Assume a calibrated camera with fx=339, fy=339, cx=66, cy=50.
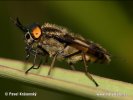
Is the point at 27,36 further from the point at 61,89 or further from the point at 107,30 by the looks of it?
the point at 61,89

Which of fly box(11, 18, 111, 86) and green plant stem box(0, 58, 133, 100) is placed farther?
fly box(11, 18, 111, 86)

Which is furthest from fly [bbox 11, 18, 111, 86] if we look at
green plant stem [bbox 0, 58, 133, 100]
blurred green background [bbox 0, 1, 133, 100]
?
green plant stem [bbox 0, 58, 133, 100]

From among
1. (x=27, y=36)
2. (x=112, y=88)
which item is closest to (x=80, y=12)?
(x=27, y=36)

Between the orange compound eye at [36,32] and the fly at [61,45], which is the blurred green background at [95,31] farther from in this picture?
the orange compound eye at [36,32]

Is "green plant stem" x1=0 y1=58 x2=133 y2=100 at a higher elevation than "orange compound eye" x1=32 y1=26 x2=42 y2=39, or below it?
below

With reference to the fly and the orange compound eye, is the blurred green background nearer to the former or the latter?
the fly
